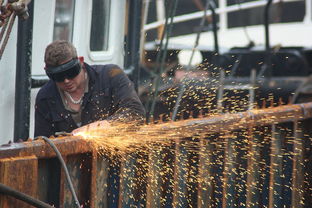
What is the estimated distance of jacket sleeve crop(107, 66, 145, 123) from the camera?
576cm

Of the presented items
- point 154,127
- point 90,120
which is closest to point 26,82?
point 90,120

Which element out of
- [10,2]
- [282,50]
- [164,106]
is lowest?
[164,106]

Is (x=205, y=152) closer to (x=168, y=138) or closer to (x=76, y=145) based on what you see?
(x=168, y=138)

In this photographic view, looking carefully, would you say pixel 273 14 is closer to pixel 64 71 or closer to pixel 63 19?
pixel 63 19

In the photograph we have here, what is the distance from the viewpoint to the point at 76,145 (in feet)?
12.7

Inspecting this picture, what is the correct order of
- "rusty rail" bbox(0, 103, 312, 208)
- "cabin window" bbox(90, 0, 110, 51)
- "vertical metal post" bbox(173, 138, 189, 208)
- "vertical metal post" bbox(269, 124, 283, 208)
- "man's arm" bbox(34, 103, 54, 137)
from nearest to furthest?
"rusty rail" bbox(0, 103, 312, 208), "vertical metal post" bbox(173, 138, 189, 208), "vertical metal post" bbox(269, 124, 283, 208), "man's arm" bbox(34, 103, 54, 137), "cabin window" bbox(90, 0, 110, 51)

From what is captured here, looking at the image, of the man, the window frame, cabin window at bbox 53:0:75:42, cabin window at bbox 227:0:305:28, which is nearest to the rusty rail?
the man

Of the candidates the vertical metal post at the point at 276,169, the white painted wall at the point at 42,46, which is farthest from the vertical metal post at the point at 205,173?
the white painted wall at the point at 42,46

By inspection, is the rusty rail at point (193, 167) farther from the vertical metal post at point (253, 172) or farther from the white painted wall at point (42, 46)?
the white painted wall at point (42, 46)

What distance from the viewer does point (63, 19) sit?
666cm

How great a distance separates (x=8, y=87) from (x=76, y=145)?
2.14m

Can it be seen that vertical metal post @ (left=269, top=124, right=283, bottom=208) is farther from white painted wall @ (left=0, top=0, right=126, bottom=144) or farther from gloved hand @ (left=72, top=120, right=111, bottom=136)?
white painted wall @ (left=0, top=0, right=126, bottom=144)

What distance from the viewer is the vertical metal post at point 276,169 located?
16.8 feet

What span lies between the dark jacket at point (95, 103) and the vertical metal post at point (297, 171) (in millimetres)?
1219
